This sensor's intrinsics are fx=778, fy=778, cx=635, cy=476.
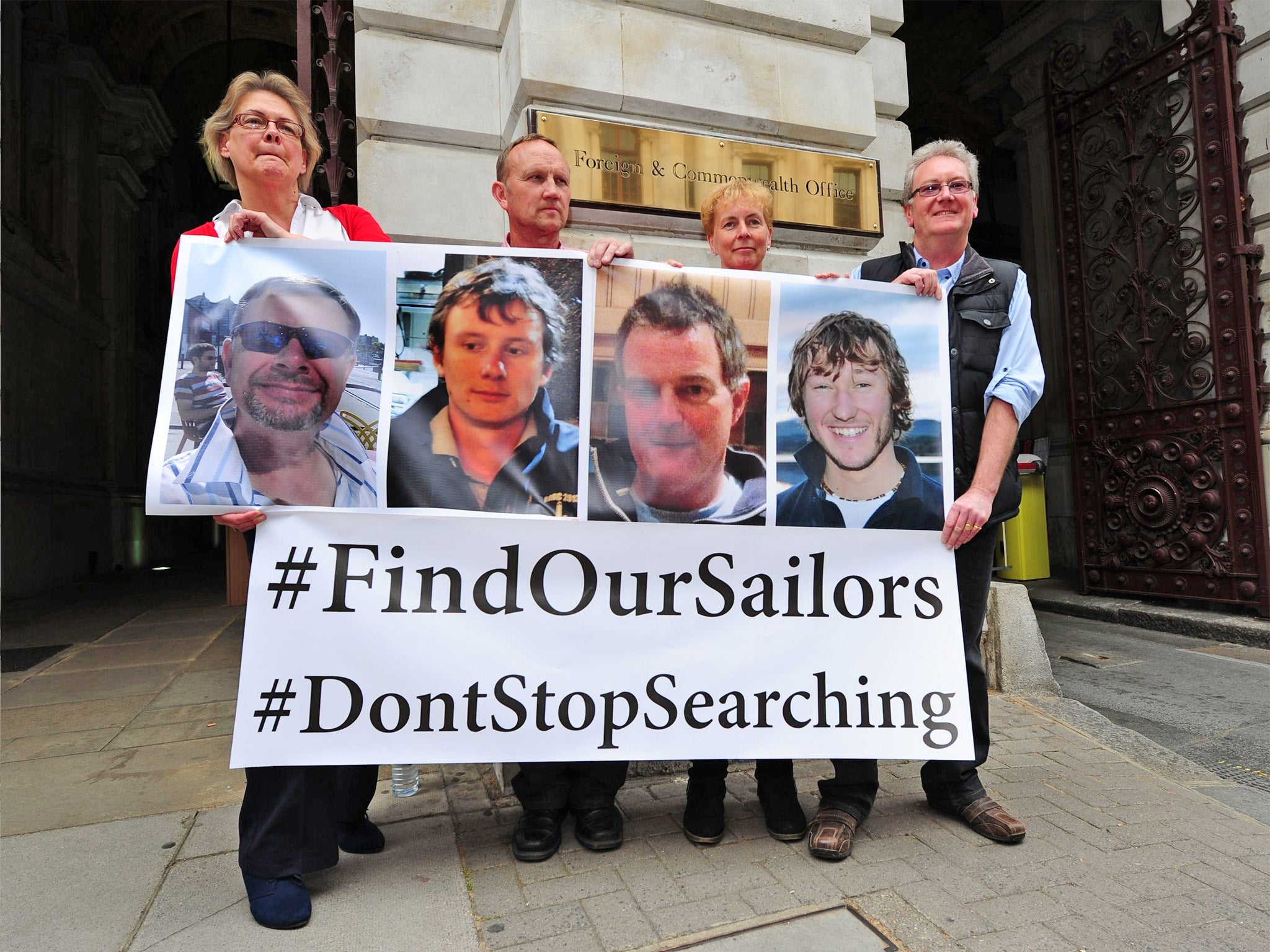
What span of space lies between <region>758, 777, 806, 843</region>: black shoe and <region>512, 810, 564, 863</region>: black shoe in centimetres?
68

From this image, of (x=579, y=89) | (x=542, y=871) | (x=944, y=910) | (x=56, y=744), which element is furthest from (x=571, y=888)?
(x=579, y=89)

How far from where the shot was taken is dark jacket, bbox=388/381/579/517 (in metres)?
2.28

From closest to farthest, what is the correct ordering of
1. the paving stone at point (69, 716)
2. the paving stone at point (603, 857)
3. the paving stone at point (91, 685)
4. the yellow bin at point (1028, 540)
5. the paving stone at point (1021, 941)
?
the paving stone at point (1021, 941) < the paving stone at point (603, 857) < the paving stone at point (69, 716) < the paving stone at point (91, 685) < the yellow bin at point (1028, 540)

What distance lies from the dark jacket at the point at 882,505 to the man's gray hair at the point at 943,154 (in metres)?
0.90

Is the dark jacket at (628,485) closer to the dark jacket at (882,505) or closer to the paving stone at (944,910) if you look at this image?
the dark jacket at (882,505)

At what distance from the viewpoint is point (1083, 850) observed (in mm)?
2383

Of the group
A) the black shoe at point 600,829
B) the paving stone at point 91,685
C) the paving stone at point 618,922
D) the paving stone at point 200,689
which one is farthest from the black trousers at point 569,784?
the paving stone at point 91,685

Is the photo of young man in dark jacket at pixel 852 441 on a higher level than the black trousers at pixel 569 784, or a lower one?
higher

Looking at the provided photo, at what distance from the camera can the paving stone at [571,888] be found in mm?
2146

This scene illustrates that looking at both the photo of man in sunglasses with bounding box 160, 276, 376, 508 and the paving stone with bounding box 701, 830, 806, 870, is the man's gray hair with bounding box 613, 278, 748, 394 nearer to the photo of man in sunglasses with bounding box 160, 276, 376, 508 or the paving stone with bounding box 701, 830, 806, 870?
the photo of man in sunglasses with bounding box 160, 276, 376, 508

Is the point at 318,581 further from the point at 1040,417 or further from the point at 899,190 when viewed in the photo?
the point at 1040,417

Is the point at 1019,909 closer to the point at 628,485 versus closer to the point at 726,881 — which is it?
the point at 726,881

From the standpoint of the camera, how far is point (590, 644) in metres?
2.29

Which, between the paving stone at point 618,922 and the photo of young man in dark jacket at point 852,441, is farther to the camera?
the photo of young man in dark jacket at point 852,441
